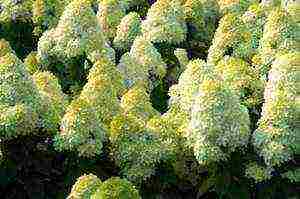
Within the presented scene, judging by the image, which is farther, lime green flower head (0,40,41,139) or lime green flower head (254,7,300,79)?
lime green flower head (254,7,300,79)

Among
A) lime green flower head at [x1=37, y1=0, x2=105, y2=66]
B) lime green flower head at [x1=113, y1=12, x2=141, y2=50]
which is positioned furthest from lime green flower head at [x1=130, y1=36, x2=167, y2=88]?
lime green flower head at [x1=113, y1=12, x2=141, y2=50]

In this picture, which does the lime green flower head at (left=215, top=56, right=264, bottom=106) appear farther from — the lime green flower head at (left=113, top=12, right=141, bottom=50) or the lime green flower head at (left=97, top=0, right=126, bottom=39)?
the lime green flower head at (left=97, top=0, right=126, bottom=39)

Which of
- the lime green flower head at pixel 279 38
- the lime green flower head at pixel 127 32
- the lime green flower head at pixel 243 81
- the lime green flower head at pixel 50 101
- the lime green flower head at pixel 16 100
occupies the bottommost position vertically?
the lime green flower head at pixel 127 32

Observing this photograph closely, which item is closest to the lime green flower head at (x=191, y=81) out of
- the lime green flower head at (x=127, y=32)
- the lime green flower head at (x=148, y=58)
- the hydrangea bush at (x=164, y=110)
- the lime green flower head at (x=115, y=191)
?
the hydrangea bush at (x=164, y=110)

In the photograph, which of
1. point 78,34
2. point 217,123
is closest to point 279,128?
point 217,123

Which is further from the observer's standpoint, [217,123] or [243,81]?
[243,81]

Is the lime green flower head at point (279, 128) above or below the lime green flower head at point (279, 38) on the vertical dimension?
above

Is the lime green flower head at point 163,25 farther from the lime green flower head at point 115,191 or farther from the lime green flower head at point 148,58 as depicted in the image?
the lime green flower head at point 115,191

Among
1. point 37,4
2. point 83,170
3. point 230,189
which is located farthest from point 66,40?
point 230,189

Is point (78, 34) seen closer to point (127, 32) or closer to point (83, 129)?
point (127, 32)

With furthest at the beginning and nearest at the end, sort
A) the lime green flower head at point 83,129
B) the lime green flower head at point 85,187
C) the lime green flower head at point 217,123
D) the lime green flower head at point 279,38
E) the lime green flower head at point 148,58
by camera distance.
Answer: the lime green flower head at point 148,58 < the lime green flower head at point 279,38 < the lime green flower head at point 83,129 < the lime green flower head at point 217,123 < the lime green flower head at point 85,187

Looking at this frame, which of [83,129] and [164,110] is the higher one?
[83,129]

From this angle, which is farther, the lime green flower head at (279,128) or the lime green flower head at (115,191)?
the lime green flower head at (279,128)

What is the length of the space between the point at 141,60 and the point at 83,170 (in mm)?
1474
